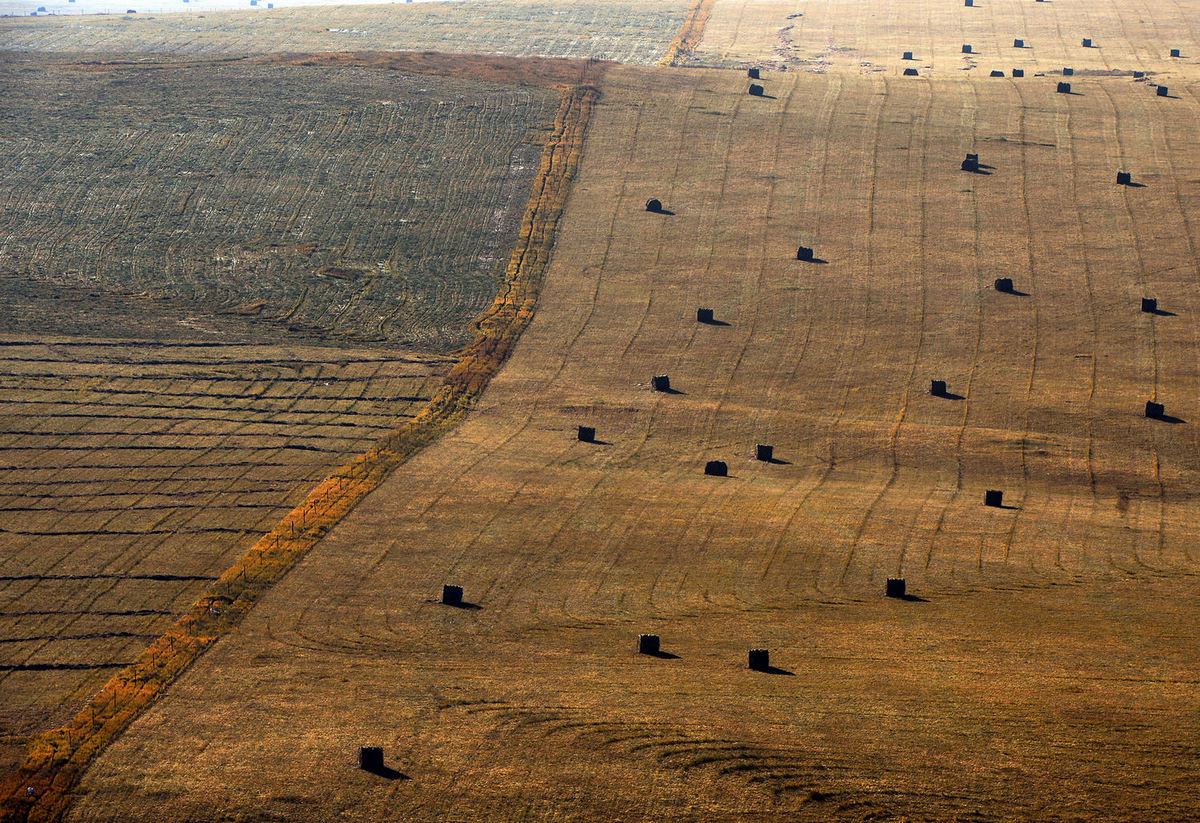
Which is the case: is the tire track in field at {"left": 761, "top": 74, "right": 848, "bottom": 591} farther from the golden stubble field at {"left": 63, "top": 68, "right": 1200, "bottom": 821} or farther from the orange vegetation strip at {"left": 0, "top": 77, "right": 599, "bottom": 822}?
the orange vegetation strip at {"left": 0, "top": 77, "right": 599, "bottom": 822}

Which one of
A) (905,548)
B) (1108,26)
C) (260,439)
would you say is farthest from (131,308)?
(1108,26)

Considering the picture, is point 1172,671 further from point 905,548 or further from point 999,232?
point 999,232

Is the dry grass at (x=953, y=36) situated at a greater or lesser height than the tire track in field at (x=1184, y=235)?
greater

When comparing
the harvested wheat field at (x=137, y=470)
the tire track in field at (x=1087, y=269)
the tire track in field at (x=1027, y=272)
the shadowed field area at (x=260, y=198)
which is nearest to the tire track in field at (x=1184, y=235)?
the tire track in field at (x=1087, y=269)

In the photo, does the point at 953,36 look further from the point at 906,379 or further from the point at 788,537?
the point at 788,537

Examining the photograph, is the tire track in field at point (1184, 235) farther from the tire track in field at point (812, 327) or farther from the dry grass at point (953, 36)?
the dry grass at point (953, 36)
